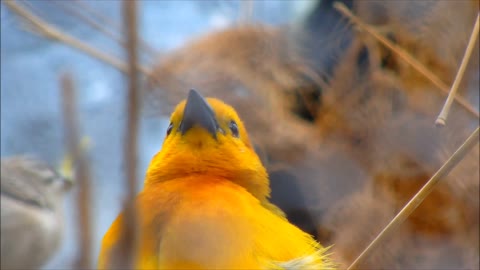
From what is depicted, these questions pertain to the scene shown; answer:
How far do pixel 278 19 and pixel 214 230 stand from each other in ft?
3.59

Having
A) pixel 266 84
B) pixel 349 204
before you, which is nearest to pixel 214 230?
pixel 349 204

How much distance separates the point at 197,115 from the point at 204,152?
0.07 m

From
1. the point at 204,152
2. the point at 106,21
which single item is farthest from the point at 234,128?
the point at 106,21

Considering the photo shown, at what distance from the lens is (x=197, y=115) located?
114 cm

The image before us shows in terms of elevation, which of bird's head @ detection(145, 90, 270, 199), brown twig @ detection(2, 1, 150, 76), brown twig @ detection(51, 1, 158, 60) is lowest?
bird's head @ detection(145, 90, 270, 199)

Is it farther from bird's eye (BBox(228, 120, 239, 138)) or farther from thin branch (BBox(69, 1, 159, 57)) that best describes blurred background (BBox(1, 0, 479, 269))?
bird's eye (BBox(228, 120, 239, 138))

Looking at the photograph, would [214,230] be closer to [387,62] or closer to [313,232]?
[313,232]

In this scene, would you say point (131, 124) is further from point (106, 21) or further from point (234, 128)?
point (106, 21)

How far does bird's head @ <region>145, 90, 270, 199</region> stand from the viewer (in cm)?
113

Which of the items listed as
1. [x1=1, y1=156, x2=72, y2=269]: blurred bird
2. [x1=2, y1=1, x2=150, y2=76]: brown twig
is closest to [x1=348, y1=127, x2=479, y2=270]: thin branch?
[x1=2, y1=1, x2=150, y2=76]: brown twig

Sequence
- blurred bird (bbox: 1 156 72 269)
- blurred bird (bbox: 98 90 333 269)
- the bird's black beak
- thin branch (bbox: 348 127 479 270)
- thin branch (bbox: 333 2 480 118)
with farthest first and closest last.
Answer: blurred bird (bbox: 1 156 72 269)
thin branch (bbox: 333 2 480 118)
the bird's black beak
blurred bird (bbox: 98 90 333 269)
thin branch (bbox: 348 127 479 270)

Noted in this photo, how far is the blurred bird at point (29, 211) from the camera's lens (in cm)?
164

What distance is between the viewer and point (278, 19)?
1871mm

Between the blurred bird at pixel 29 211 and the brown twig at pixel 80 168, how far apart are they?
122cm
